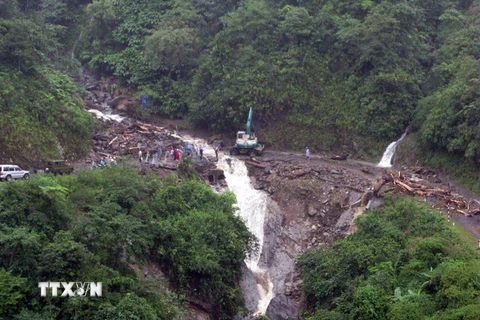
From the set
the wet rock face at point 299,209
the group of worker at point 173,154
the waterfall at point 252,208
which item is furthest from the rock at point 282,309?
the group of worker at point 173,154

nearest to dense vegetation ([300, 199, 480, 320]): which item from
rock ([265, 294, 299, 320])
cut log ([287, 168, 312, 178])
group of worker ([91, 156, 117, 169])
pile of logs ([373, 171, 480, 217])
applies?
rock ([265, 294, 299, 320])

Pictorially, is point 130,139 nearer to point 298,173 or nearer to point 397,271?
point 298,173

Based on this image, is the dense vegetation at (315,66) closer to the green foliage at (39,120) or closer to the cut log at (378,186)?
the cut log at (378,186)

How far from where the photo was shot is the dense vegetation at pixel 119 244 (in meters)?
24.3

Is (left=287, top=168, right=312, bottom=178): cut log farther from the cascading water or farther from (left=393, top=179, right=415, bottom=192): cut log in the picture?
(left=393, top=179, right=415, bottom=192): cut log

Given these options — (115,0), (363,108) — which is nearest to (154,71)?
(115,0)

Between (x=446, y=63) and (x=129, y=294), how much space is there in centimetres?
3202

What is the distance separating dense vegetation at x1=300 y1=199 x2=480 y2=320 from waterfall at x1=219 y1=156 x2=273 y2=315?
9.40 ft

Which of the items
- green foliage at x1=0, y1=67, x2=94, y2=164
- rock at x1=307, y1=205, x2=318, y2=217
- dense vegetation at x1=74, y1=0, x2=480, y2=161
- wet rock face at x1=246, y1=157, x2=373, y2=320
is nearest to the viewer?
wet rock face at x1=246, y1=157, x2=373, y2=320

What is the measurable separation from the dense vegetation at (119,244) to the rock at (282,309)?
5.13 ft

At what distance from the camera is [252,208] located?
3894cm

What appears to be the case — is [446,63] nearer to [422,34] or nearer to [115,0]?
[422,34]

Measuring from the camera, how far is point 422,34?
50.5 m

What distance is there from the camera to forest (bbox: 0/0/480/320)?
25891 mm
